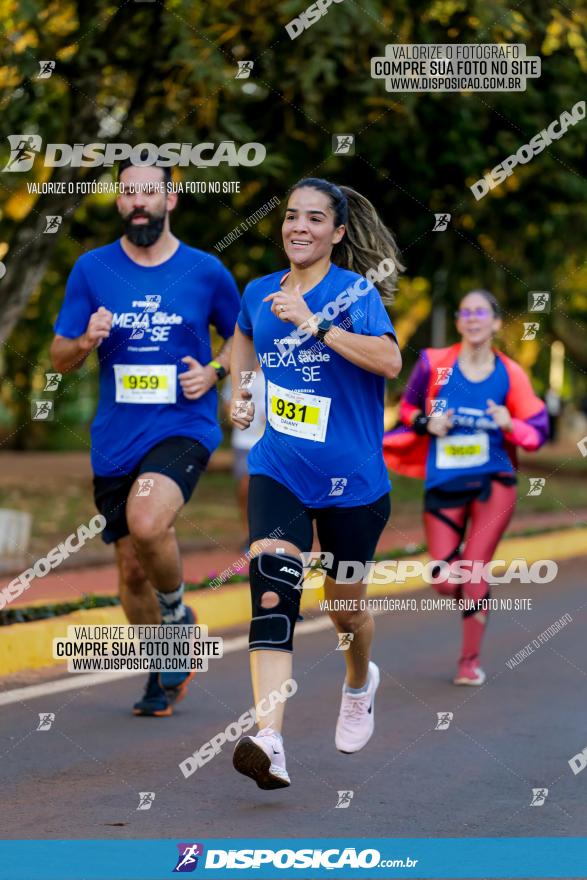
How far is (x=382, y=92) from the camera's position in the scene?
13227 mm

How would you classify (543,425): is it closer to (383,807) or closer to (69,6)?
(383,807)

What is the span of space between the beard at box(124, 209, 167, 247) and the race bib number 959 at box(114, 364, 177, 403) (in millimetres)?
519

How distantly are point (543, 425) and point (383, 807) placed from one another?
3318 millimetres

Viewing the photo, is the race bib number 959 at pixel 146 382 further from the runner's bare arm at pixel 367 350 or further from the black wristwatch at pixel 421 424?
the black wristwatch at pixel 421 424

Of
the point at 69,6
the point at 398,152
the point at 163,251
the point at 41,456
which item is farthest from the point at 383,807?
the point at 41,456

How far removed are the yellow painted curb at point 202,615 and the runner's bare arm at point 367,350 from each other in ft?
10.9

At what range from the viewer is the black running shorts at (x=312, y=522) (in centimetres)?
562

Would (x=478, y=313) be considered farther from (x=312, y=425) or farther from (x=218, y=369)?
(x=312, y=425)

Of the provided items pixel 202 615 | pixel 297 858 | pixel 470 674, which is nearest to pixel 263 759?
pixel 297 858

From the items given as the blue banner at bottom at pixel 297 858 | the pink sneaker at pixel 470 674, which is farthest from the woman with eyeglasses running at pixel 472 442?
the blue banner at bottom at pixel 297 858

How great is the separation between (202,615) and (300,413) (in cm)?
462

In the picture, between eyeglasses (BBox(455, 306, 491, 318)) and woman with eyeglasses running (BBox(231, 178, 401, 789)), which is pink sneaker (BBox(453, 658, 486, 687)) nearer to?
eyeglasses (BBox(455, 306, 491, 318))

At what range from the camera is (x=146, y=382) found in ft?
23.0

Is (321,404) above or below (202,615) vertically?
above
